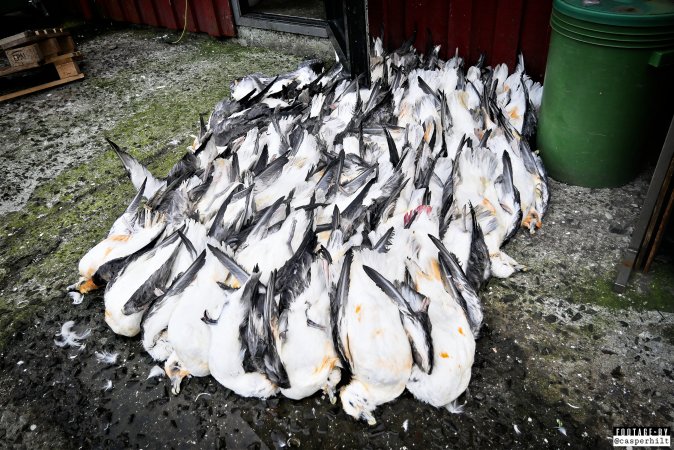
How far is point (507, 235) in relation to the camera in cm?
340

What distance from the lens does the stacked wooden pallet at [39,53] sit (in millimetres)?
5918

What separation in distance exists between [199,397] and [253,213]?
122 cm

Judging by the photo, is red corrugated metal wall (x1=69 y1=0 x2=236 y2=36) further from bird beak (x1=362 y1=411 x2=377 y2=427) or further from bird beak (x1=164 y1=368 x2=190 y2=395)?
bird beak (x1=362 y1=411 x2=377 y2=427)

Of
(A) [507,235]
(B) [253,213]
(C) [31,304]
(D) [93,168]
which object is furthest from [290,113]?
(C) [31,304]

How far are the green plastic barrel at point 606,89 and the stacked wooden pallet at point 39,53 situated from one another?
18.6 ft

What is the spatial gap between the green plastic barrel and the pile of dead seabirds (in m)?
0.30

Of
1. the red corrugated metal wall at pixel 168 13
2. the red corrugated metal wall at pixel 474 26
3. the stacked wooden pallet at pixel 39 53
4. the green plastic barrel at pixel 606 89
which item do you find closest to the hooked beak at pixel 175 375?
the green plastic barrel at pixel 606 89

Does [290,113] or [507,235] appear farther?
[290,113]

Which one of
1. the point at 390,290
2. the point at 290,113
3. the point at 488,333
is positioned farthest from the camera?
the point at 290,113

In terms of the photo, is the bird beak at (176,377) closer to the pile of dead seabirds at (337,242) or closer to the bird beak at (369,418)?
the pile of dead seabirds at (337,242)

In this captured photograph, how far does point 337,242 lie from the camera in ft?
9.61

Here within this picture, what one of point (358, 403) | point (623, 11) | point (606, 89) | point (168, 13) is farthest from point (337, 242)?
point (168, 13)

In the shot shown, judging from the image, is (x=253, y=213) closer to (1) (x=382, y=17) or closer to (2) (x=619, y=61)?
(2) (x=619, y=61)

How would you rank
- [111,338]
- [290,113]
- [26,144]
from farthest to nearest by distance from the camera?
[26,144] → [290,113] → [111,338]
